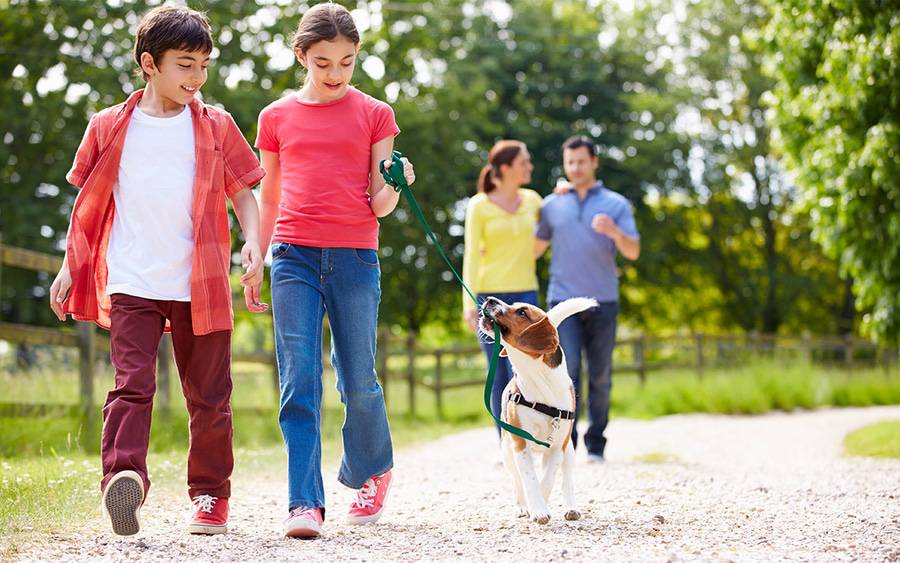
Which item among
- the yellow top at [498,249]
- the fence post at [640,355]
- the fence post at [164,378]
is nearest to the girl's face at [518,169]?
the yellow top at [498,249]

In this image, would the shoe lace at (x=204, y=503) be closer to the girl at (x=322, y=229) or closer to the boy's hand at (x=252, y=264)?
the girl at (x=322, y=229)

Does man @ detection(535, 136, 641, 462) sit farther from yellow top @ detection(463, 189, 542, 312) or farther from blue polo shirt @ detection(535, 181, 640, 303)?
yellow top @ detection(463, 189, 542, 312)

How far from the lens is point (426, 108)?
2316 centimetres

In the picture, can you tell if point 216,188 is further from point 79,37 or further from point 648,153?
point 648,153

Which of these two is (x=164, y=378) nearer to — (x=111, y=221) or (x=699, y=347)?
(x=111, y=221)

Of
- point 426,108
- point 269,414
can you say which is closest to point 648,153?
point 426,108

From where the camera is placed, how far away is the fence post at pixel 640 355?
20.0 m

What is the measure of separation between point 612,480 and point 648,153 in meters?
21.7

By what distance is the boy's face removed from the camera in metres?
4.21

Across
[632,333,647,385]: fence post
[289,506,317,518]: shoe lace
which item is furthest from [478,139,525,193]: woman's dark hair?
[632,333,647,385]: fence post

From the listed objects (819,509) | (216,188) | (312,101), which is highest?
(312,101)

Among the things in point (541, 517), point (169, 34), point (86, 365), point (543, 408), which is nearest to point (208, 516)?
point (541, 517)

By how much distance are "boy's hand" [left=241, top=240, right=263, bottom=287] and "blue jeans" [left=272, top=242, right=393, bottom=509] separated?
0.61 ft

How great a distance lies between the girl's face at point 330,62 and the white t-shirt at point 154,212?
0.56m
